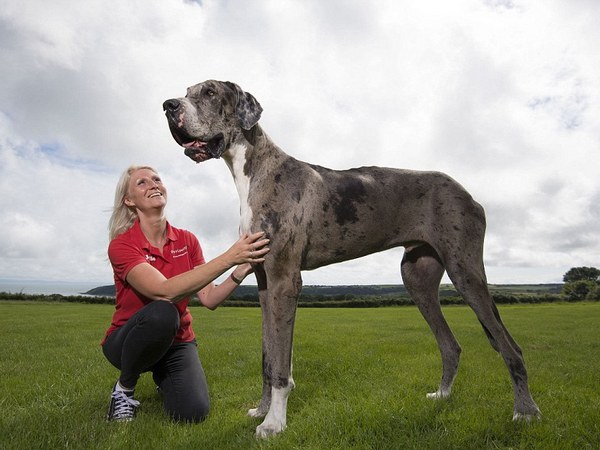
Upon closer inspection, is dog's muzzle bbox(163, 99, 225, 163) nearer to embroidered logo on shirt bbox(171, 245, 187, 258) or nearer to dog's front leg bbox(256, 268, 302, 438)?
dog's front leg bbox(256, 268, 302, 438)

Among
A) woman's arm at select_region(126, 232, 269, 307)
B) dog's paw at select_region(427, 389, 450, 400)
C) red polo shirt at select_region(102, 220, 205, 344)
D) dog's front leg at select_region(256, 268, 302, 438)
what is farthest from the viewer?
dog's paw at select_region(427, 389, 450, 400)

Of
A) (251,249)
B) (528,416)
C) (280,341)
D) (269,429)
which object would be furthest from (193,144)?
(528,416)

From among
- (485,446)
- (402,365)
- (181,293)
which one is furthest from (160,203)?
(402,365)

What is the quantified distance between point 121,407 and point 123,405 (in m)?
0.03

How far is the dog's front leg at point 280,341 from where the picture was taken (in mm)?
4059

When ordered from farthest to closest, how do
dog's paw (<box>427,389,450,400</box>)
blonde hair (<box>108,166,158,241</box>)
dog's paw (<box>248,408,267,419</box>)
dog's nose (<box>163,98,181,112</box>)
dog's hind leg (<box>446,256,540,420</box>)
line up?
blonde hair (<box>108,166,158,241</box>), dog's paw (<box>427,389,450,400</box>), dog's paw (<box>248,408,267,419</box>), dog's hind leg (<box>446,256,540,420</box>), dog's nose (<box>163,98,181,112</box>)

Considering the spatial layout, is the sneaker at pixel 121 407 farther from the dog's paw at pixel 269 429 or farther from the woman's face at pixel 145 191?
the woman's face at pixel 145 191

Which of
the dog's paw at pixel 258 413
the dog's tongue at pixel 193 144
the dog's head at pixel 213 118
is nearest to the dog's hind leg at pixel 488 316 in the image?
the dog's paw at pixel 258 413

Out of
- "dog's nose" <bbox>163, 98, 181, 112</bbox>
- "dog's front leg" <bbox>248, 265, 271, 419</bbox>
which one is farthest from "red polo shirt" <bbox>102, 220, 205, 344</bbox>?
"dog's nose" <bbox>163, 98, 181, 112</bbox>

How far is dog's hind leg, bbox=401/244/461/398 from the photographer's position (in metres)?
5.27

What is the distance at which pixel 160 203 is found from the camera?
5383 mm

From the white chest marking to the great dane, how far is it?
1 cm

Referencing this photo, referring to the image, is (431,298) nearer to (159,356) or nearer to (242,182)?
(242,182)

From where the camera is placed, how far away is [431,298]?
5312 millimetres
